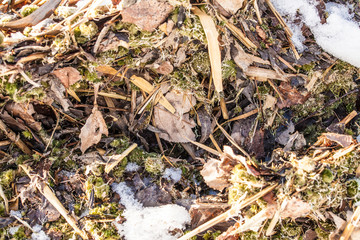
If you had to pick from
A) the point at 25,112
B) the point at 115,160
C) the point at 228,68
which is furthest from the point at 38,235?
the point at 228,68

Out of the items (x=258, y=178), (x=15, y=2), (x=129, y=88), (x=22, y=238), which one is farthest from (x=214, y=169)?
(x=15, y=2)

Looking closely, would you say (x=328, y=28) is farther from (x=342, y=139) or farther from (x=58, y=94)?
(x=58, y=94)

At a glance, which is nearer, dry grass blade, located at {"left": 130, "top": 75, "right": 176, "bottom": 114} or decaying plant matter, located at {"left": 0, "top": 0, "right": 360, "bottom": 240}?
decaying plant matter, located at {"left": 0, "top": 0, "right": 360, "bottom": 240}

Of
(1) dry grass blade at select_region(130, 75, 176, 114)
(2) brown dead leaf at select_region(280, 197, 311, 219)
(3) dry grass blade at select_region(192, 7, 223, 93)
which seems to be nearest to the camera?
(2) brown dead leaf at select_region(280, 197, 311, 219)

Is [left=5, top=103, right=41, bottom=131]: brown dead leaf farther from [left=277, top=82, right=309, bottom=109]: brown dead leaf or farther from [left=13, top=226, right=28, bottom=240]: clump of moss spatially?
[left=277, top=82, right=309, bottom=109]: brown dead leaf

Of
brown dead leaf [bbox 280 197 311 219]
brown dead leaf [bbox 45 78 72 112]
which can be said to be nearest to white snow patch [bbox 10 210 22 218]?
brown dead leaf [bbox 45 78 72 112]

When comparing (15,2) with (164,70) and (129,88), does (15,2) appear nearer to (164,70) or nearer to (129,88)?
(129,88)
